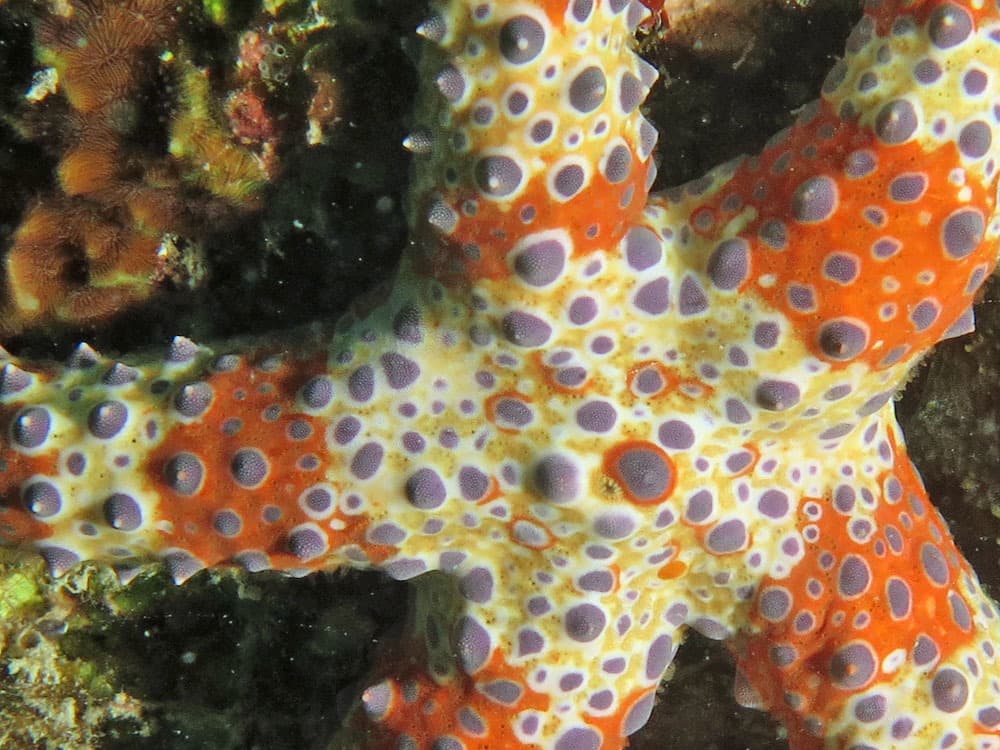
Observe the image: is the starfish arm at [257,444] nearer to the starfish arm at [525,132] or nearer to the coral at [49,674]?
the starfish arm at [525,132]

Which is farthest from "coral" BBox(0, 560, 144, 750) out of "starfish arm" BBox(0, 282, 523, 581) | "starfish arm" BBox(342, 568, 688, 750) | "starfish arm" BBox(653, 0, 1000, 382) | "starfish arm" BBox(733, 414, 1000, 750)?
"starfish arm" BBox(653, 0, 1000, 382)

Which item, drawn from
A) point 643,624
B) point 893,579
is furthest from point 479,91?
point 893,579

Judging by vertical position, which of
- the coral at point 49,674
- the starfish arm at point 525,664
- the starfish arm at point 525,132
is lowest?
the coral at point 49,674

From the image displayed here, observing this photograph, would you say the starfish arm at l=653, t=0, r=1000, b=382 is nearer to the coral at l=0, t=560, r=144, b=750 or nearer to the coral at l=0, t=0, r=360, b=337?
the coral at l=0, t=0, r=360, b=337

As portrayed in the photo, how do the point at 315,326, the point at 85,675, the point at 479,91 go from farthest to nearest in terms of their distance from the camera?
the point at 85,675
the point at 315,326
the point at 479,91

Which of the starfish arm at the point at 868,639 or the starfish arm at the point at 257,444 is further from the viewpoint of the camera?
the starfish arm at the point at 868,639

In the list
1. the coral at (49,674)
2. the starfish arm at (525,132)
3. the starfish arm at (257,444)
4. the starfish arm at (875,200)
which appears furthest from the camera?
the coral at (49,674)

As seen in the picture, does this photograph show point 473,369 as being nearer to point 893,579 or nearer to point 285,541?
point 285,541

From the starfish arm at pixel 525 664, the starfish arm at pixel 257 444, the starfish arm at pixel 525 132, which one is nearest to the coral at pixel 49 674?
the starfish arm at pixel 257 444
